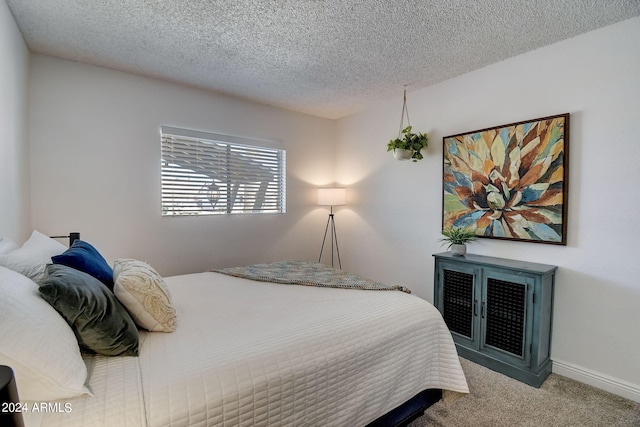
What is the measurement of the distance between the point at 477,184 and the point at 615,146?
93 centimetres

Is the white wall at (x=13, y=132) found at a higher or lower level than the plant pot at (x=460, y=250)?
higher

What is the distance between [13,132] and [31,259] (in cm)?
122

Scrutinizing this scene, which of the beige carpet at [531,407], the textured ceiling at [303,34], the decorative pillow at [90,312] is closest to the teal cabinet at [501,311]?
the beige carpet at [531,407]

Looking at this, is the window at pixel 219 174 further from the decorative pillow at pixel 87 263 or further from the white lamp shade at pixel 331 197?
the decorative pillow at pixel 87 263

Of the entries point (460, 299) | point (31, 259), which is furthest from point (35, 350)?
point (460, 299)

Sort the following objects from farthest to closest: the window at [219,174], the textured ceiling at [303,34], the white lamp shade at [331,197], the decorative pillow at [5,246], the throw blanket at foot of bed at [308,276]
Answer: the white lamp shade at [331,197]
the window at [219,174]
the throw blanket at foot of bed at [308,276]
the textured ceiling at [303,34]
the decorative pillow at [5,246]

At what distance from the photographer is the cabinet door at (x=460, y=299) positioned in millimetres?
2553

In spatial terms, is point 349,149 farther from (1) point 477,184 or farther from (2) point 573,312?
(2) point 573,312

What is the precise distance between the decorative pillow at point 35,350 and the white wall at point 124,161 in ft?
6.55

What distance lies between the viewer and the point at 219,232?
348 cm

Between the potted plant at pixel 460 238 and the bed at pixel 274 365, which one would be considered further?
the potted plant at pixel 460 238

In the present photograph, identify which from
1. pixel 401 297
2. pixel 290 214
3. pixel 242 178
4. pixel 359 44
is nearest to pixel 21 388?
pixel 401 297

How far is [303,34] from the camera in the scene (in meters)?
2.23

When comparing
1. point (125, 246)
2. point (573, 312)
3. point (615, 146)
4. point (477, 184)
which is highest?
point (615, 146)
